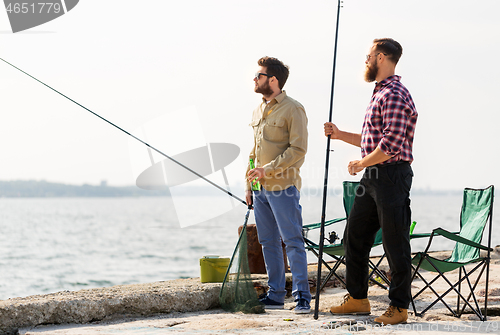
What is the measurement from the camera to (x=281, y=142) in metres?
3.72

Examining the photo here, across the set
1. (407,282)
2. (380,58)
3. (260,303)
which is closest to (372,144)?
(380,58)

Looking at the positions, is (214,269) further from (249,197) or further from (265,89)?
(265,89)

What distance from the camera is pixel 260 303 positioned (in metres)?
3.62

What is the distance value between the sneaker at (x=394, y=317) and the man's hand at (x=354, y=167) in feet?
2.57

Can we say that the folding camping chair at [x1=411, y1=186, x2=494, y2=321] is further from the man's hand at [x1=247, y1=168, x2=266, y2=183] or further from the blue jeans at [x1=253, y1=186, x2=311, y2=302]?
the man's hand at [x1=247, y1=168, x2=266, y2=183]

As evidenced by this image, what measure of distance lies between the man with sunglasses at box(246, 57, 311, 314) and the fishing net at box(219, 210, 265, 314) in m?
0.16

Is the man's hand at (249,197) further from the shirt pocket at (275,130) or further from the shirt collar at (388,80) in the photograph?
the shirt collar at (388,80)

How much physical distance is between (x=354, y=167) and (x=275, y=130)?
787 mm

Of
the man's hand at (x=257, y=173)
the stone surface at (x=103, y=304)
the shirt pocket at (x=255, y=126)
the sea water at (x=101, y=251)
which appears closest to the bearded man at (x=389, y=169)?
the man's hand at (x=257, y=173)

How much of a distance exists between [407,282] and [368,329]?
355 millimetres

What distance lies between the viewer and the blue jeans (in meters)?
3.60

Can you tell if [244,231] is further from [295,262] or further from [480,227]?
[480,227]

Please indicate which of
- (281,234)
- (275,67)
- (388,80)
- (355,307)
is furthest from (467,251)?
(275,67)

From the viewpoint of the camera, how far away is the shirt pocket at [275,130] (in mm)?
3672
